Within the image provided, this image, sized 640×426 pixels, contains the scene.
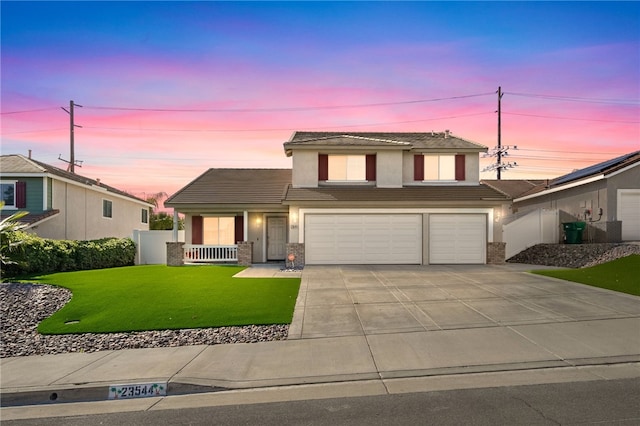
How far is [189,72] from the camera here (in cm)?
1596

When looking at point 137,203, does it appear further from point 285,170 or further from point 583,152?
point 583,152

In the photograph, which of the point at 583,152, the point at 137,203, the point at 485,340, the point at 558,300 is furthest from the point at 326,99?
the point at 583,152

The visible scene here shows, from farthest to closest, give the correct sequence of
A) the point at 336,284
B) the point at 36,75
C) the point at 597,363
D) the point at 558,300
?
the point at 36,75 < the point at 336,284 < the point at 558,300 < the point at 597,363

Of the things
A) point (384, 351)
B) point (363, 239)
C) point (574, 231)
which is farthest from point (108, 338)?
point (574, 231)

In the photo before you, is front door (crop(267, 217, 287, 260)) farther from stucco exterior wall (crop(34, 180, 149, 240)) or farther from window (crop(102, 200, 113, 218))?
window (crop(102, 200, 113, 218))

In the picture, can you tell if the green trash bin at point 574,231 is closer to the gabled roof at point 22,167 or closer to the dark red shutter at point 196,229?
the dark red shutter at point 196,229

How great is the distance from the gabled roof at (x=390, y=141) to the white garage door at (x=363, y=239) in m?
3.84

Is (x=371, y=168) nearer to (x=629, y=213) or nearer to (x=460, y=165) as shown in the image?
(x=460, y=165)

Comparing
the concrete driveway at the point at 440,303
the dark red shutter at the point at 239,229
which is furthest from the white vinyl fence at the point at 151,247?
the concrete driveway at the point at 440,303

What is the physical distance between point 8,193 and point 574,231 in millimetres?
29886

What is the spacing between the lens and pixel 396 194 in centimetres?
1880

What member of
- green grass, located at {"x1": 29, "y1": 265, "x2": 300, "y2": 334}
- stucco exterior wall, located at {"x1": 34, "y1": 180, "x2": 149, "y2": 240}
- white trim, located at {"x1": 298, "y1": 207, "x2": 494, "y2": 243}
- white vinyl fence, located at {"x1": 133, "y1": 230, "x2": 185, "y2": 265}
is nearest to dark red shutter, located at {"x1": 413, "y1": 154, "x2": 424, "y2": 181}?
white trim, located at {"x1": 298, "y1": 207, "x2": 494, "y2": 243}

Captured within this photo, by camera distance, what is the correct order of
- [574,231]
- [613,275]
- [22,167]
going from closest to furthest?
[613,275], [574,231], [22,167]

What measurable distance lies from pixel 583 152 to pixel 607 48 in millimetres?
26421
